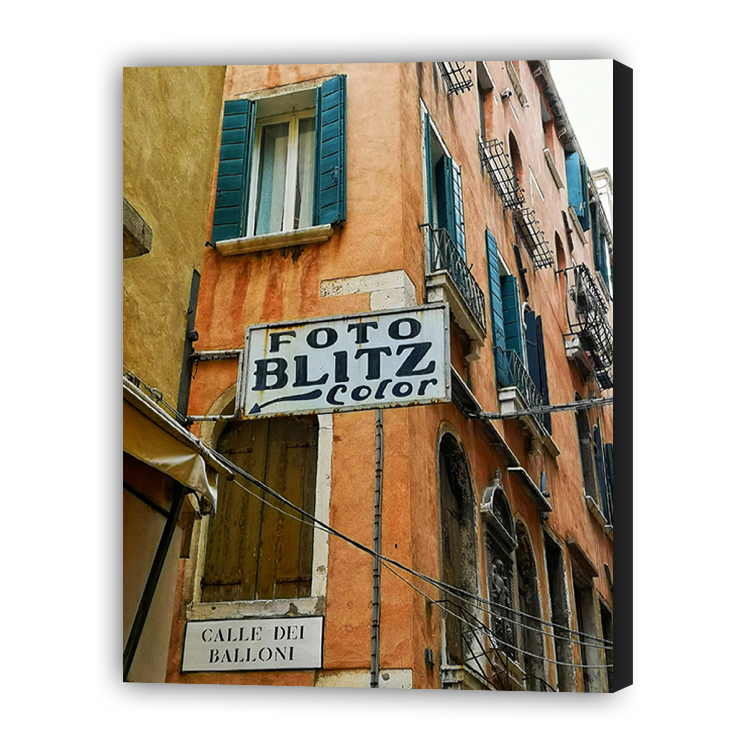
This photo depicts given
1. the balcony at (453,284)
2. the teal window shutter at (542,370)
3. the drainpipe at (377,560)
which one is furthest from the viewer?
the teal window shutter at (542,370)

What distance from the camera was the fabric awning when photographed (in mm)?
4625

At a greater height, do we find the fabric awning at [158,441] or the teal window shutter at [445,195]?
the teal window shutter at [445,195]

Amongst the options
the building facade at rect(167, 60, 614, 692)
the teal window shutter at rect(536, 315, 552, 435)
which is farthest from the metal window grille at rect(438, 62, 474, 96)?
the teal window shutter at rect(536, 315, 552, 435)

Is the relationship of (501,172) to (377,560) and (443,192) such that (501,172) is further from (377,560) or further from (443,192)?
(377,560)

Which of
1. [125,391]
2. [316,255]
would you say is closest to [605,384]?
[316,255]

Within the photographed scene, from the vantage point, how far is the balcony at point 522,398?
8.36m

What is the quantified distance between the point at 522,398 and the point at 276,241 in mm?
2631

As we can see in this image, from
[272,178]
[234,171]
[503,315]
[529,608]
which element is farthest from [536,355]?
[234,171]

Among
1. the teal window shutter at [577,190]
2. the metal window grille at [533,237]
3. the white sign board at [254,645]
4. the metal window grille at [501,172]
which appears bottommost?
the white sign board at [254,645]

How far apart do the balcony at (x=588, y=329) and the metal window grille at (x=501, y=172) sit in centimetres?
190

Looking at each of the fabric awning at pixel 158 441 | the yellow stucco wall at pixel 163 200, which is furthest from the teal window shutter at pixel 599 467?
the fabric awning at pixel 158 441

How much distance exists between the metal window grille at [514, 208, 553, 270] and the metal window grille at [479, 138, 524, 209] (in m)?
0.17

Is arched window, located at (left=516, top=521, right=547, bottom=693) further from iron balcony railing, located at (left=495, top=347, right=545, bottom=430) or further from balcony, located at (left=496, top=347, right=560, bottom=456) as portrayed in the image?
iron balcony railing, located at (left=495, top=347, right=545, bottom=430)

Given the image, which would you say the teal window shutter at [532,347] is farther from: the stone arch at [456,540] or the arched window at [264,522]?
the arched window at [264,522]
